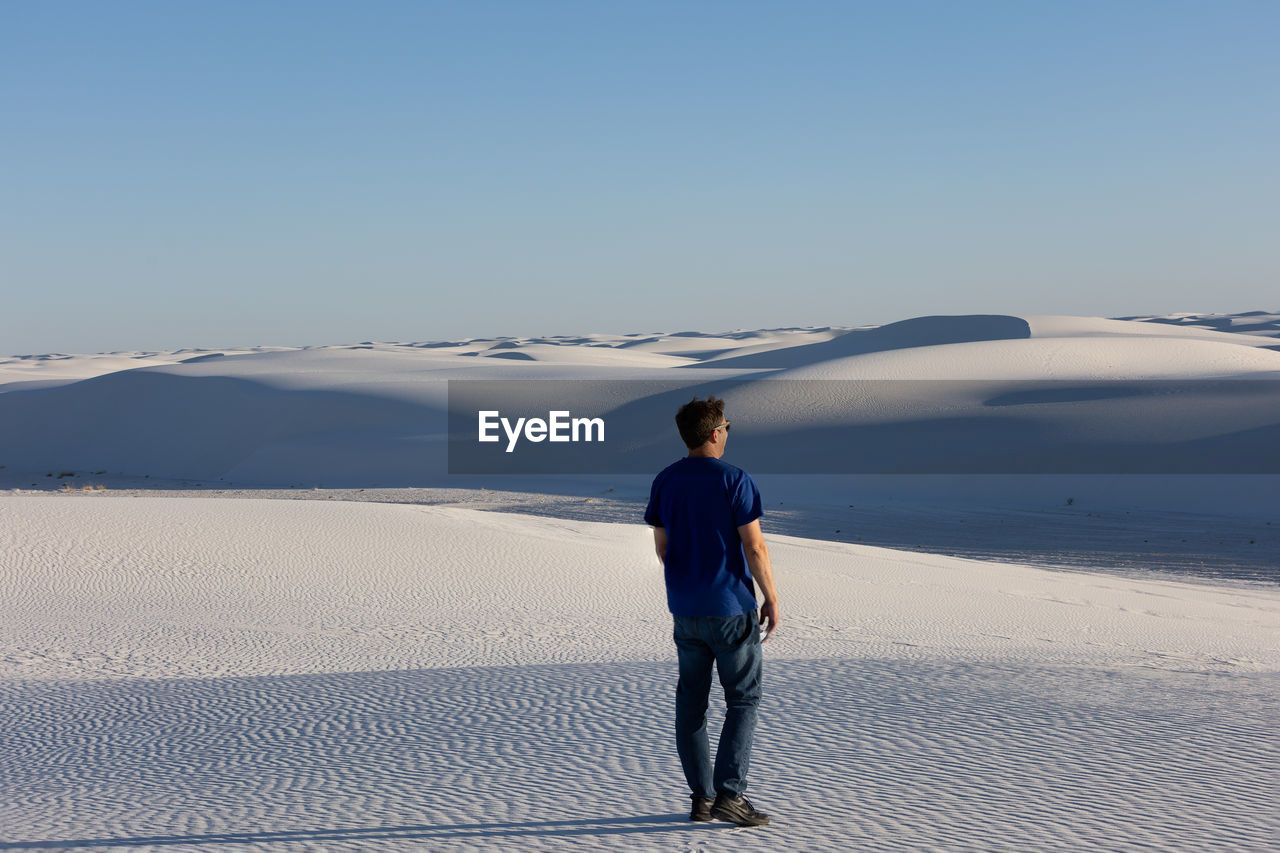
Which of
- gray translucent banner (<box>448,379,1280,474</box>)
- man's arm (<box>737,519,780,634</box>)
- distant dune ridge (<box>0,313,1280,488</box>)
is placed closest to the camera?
man's arm (<box>737,519,780,634</box>)

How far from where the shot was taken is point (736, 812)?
3438mm

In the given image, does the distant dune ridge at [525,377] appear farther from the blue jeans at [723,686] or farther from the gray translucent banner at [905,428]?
the blue jeans at [723,686]

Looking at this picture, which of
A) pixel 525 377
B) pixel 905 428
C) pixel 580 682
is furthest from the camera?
pixel 525 377

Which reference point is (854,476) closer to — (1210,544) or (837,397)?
(837,397)

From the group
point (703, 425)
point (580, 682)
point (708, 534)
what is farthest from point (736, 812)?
point (580, 682)

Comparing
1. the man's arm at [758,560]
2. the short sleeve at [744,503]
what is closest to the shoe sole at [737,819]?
the man's arm at [758,560]

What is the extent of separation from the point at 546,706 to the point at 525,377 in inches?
1486

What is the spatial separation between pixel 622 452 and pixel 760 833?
26013 millimetres

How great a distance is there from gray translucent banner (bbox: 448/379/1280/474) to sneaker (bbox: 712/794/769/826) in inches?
875

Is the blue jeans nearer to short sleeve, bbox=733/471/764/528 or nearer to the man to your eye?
the man

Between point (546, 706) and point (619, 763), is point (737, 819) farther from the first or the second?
point (546, 706)

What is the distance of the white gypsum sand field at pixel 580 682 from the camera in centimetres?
361

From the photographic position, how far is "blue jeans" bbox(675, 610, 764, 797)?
340 centimetres

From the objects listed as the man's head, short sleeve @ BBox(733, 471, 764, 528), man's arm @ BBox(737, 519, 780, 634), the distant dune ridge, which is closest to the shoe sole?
man's arm @ BBox(737, 519, 780, 634)
